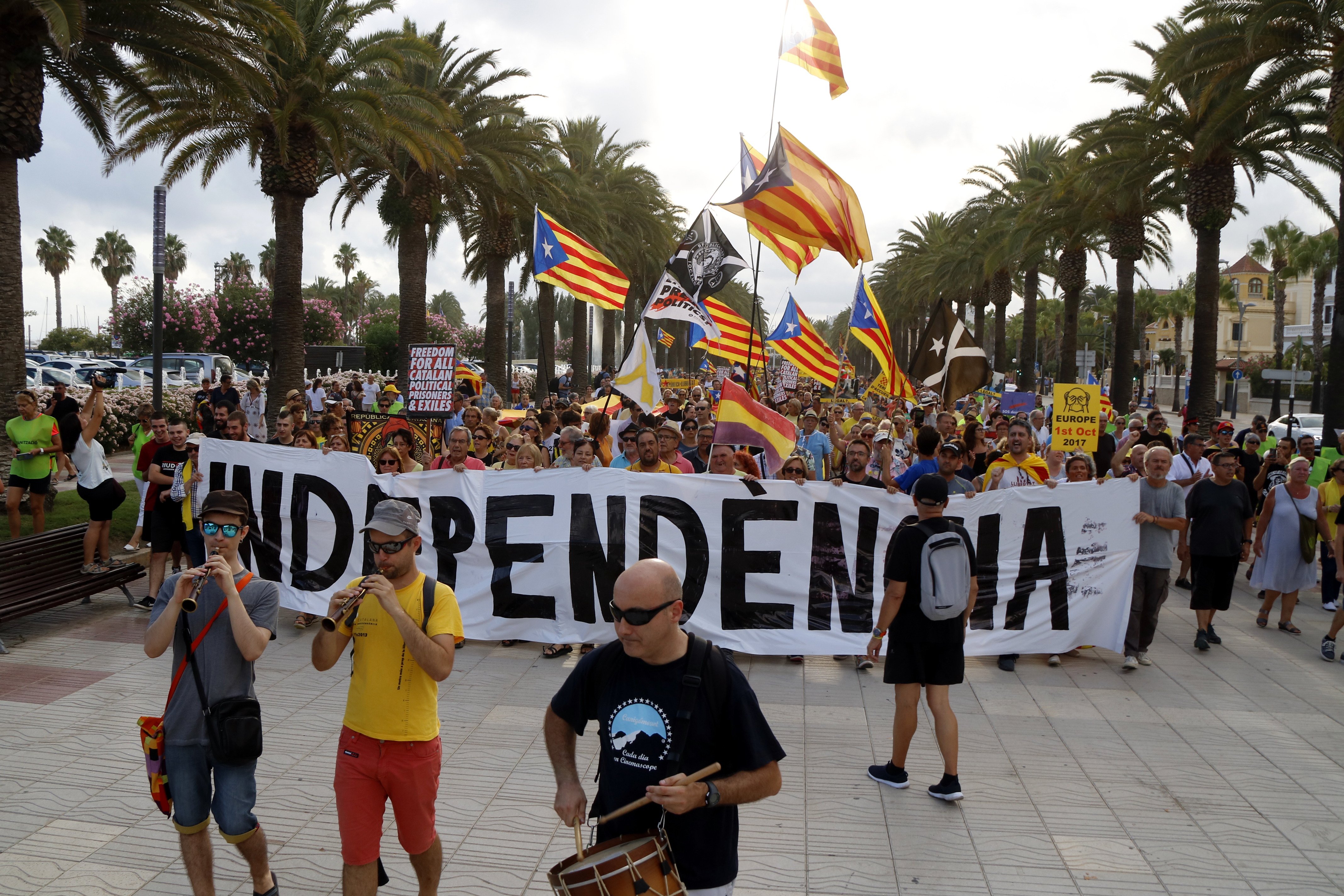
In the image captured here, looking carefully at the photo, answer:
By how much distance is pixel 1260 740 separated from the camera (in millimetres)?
6410

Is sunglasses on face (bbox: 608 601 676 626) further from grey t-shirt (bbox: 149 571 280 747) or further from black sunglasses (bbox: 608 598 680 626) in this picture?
grey t-shirt (bbox: 149 571 280 747)

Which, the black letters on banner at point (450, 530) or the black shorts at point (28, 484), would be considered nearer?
the black letters on banner at point (450, 530)

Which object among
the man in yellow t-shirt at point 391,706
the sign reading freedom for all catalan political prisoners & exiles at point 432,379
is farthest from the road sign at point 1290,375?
the man in yellow t-shirt at point 391,706

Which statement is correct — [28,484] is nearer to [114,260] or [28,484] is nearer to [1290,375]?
[1290,375]

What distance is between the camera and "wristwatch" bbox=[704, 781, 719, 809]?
2789 millimetres

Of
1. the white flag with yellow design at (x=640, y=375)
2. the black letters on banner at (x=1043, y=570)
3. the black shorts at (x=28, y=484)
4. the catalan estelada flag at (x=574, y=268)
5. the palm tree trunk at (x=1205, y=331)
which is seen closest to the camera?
the black letters on banner at (x=1043, y=570)

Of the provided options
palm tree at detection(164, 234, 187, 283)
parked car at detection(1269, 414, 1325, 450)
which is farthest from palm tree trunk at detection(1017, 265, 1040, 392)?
palm tree at detection(164, 234, 187, 283)

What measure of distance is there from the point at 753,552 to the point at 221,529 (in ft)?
15.6

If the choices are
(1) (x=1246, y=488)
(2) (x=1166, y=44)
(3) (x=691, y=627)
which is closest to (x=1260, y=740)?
(1) (x=1246, y=488)

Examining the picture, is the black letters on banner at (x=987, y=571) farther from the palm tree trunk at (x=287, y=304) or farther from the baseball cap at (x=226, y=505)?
the palm tree trunk at (x=287, y=304)

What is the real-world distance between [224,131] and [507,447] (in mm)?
13238

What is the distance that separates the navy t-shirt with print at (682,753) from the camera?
9.41ft

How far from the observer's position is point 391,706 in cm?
370

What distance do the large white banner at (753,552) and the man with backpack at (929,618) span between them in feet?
→ 7.87
